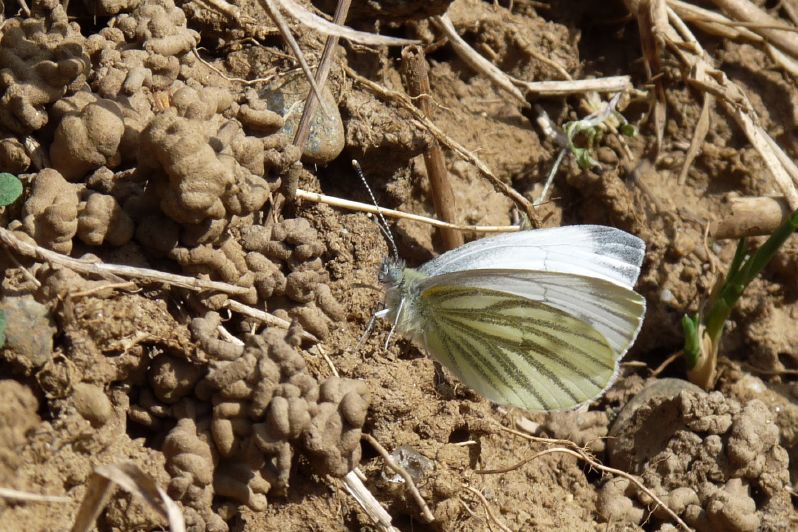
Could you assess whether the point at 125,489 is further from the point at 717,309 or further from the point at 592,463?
the point at 717,309

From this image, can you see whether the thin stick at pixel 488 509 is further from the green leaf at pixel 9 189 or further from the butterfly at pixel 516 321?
the green leaf at pixel 9 189

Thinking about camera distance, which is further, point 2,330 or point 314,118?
point 314,118

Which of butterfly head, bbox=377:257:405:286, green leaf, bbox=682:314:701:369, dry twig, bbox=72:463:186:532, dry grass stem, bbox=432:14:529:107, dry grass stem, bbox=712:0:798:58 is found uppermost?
dry grass stem, bbox=712:0:798:58

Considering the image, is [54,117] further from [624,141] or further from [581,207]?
[624,141]

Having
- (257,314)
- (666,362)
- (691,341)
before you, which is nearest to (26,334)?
(257,314)

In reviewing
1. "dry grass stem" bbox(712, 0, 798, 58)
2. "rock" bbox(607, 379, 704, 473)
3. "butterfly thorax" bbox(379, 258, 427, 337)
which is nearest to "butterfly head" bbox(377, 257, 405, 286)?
"butterfly thorax" bbox(379, 258, 427, 337)

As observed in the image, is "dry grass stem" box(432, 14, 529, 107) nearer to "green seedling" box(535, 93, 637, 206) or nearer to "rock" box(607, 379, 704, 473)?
"green seedling" box(535, 93, 637, 206)

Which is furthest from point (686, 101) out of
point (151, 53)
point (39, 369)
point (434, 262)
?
point (39, 369)
